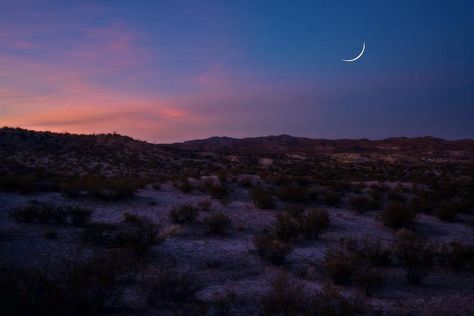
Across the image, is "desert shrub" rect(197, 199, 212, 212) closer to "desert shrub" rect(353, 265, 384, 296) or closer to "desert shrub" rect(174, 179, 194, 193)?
"desert shrub" rect(174, 179, 194, 193)

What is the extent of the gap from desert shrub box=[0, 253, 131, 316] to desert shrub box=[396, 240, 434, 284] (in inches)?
303

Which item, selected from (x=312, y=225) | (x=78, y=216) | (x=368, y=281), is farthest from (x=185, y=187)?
(x=368, y=281)

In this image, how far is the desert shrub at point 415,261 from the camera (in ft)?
39.6

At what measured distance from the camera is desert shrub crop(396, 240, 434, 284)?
12.1 metres

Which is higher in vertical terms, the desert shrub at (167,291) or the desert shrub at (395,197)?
the desert shrub at (395,197)

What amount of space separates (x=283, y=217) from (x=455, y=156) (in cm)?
10235

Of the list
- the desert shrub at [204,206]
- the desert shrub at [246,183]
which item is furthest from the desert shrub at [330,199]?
the desert shrub at [204,206]

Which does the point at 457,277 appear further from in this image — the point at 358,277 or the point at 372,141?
the point at 372,141

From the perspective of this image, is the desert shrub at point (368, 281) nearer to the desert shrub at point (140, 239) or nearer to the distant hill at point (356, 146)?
the desert shrub at point (140, 239)

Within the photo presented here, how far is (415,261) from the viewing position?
12398 mm

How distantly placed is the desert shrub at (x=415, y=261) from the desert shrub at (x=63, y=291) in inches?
303

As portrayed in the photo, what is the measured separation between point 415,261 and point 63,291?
9149 millimetres

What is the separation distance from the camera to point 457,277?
12.8 m

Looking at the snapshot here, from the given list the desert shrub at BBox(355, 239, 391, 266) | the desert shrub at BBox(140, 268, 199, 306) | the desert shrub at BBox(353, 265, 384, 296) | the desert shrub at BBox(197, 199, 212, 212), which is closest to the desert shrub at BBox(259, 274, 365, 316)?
the desert shrub at BBox(353, 265, 384, 296)
